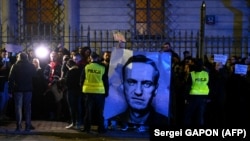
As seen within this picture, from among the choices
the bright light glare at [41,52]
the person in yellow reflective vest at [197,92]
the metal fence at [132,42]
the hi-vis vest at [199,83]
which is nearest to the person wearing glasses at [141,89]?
the person in yellow reflective vest at [197,92]

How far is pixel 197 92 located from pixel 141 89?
1.23 meters

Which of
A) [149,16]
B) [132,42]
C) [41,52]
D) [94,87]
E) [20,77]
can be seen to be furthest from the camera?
[149,16]

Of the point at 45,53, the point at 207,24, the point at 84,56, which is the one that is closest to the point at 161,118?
the point at 84,56

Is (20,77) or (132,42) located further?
(132,42)

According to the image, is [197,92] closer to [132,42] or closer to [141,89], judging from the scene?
[141,89]

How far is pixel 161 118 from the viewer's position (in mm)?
10555

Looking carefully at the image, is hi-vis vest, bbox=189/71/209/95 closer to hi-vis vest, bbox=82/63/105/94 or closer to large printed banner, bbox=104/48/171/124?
large printed banner, bbox=104/48/171/124

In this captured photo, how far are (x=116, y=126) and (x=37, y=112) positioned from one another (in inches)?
97.7

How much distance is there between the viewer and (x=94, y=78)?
1056cm

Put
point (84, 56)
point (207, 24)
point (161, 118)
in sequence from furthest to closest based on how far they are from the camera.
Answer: point (207, 24) < point (84, 56) < point (161, 118)

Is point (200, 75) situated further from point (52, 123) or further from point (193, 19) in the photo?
point (193, 19)

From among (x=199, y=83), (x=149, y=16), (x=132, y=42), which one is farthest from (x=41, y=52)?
(x=199, y=83)

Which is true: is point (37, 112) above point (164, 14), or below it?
below

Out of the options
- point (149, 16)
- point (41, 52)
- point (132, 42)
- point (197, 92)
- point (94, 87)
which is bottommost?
point (197, 92)
